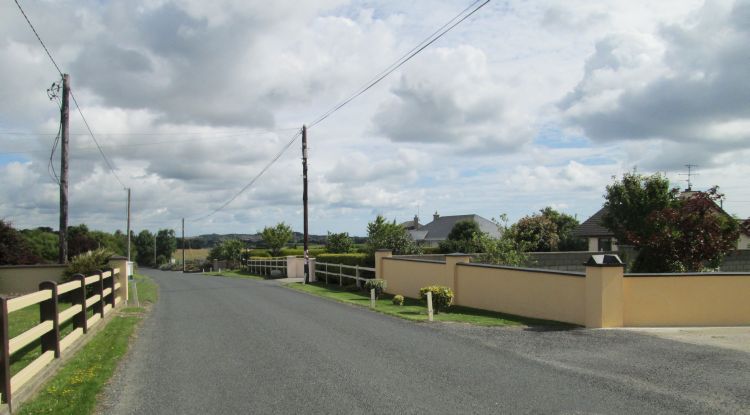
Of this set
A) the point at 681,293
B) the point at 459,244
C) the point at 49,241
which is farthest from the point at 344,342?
the point at 49,241

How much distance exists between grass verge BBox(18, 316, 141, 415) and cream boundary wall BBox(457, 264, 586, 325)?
9.57 m

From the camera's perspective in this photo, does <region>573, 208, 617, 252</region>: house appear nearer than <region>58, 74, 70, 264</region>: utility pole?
No

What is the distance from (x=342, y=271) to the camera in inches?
1131

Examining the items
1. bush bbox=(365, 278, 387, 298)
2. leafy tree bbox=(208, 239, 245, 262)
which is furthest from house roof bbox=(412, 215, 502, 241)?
bush bbox=(365, 278, 387, 298)

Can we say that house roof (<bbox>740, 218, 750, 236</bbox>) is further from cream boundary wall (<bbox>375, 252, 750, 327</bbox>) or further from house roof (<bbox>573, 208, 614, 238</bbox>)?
house roof (<bbox>573, 208, 614, 238</bbox>)

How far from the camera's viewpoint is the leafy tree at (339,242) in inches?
1602

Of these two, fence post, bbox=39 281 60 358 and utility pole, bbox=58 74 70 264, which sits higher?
utility pole, bbox=58 74 70 264

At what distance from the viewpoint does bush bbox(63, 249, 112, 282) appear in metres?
18.3

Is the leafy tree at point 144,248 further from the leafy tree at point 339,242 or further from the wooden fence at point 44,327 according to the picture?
the wooden fence at point 44,327

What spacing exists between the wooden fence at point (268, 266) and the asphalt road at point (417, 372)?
28.7 meters

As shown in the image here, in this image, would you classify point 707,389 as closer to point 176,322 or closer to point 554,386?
point 554,386

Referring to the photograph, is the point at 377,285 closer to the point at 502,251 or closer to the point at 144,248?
the point at 502,251

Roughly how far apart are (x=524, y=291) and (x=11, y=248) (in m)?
22.1

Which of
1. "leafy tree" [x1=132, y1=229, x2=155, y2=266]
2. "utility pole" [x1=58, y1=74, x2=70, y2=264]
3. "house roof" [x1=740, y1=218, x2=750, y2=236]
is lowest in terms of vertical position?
"leafy tree" [x1=132, y1=229, x2=155, y2=266]
